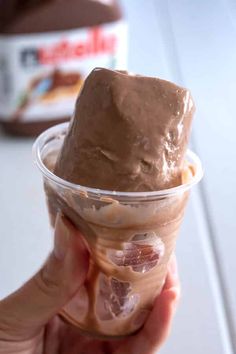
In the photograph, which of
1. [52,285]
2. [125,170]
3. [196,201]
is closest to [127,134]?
[125,170]

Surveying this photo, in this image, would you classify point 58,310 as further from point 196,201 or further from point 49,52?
point 49,52

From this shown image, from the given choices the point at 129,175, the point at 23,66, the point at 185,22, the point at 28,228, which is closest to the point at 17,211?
the point at 28,228

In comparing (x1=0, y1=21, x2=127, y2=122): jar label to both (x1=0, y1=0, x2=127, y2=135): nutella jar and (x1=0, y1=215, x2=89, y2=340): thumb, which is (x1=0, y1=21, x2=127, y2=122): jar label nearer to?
(x1=0, y1=0, x2=127, y2=135): nutella jar

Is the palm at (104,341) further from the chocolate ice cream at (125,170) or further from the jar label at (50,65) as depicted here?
the jar label at (50,65)

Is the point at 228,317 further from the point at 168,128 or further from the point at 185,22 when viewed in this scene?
the point at 185,22

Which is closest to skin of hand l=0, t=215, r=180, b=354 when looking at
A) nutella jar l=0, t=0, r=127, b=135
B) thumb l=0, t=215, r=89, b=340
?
thumb l=0, t=215, r=89, b=340

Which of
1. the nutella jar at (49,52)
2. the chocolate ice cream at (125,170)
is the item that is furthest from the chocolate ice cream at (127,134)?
the nutella jar at (49,52)

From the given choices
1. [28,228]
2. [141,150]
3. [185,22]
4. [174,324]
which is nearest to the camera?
[141,150]
